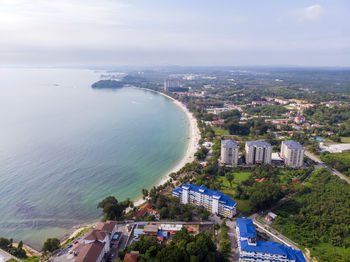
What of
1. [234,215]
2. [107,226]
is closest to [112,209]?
[107,226]

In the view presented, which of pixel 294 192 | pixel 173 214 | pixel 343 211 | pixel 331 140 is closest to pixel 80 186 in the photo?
pixel 173 214

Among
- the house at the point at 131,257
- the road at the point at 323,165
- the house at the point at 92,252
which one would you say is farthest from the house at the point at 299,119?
the house at the point at 92,252

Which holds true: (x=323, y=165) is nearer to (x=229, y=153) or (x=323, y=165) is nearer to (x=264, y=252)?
(x=229, y=153)

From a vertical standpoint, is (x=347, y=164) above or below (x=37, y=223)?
above

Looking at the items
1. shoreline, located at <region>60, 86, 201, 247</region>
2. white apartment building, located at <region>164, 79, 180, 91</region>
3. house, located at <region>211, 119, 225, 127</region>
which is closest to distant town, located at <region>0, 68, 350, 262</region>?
shoreline, located at <region>60, 86, 201, 247</region>

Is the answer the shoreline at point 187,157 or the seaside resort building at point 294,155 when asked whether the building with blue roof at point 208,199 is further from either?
the seaside resort building at point 294,155

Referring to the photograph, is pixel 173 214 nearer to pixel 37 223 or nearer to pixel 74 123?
pixel 37 223

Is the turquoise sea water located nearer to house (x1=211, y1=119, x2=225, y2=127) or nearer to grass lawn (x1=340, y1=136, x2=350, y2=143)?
house (x1=211, y1=119, x2=225, y2=127)
